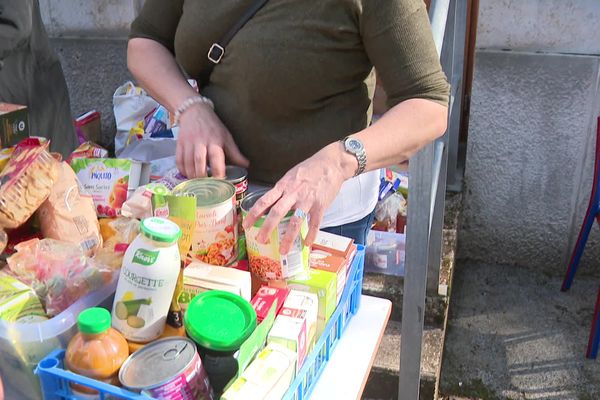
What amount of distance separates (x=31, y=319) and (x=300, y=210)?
0.51 metres

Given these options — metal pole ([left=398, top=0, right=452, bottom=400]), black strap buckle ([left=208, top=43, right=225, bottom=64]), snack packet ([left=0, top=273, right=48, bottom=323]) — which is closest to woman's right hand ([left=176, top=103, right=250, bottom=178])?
black strap buckle ([left=208, top=43, right=225, bottom=64])

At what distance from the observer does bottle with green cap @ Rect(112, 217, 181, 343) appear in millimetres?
1056

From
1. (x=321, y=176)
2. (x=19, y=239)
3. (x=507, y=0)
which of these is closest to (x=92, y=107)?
(x=507, y=0)

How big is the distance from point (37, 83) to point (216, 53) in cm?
162

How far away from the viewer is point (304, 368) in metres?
1.18

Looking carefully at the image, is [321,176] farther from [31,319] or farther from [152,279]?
[31,319]

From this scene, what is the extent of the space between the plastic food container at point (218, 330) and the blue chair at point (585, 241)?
7.88ft

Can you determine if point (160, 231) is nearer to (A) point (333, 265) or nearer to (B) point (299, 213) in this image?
(B) point (299, 213)

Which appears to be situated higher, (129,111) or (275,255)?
(275,255)

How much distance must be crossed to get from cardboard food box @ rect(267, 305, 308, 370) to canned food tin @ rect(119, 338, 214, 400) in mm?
153

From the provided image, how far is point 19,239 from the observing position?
137cm

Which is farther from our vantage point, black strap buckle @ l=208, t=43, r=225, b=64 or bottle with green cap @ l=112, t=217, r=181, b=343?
black strap buckle @ l=208, t=43, r=225, b=64

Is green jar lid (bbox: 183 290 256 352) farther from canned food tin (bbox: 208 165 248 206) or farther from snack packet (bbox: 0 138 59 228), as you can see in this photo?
snack packet (bbox: 0 138 59 228)

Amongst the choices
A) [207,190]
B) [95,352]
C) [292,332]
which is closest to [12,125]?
[207,190]
